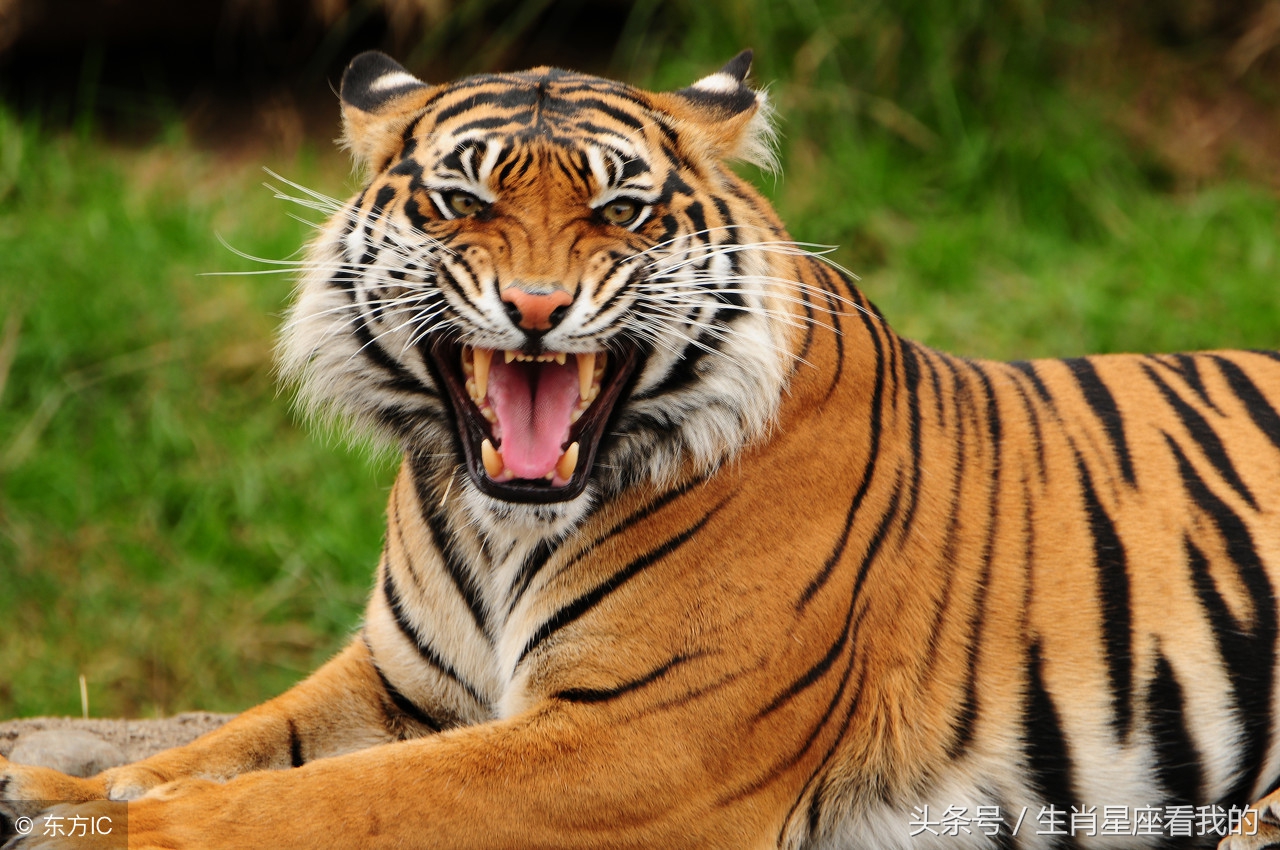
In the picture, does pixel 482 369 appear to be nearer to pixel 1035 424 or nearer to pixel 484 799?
pixel 484 799

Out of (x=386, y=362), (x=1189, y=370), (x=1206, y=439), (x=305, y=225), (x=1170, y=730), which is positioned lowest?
(x=1170, y=730)

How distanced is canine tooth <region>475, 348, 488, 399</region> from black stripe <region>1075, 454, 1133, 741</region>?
3.83 ft

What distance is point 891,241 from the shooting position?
18.5ft

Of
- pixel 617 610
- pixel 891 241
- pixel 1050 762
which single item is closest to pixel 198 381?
pixel 891 241

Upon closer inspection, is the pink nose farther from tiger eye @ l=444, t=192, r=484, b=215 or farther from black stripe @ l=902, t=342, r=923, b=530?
black stripe @ l=902, t=342, r=923, b=530

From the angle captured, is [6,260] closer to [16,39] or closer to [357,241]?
[16,39]

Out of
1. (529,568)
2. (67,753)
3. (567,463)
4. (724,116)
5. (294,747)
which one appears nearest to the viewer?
(567,463)

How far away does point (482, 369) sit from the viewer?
2.36 m

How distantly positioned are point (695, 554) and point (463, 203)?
72cm

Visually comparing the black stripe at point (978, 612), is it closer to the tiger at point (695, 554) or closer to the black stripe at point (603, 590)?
the tiger at point (695, 554)

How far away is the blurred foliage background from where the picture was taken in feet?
15.1

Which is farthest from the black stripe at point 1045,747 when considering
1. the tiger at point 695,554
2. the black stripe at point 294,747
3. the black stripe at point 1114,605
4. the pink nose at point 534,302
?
the black stripe at point 294,747

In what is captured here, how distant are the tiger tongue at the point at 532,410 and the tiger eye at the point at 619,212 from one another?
10.1 inches

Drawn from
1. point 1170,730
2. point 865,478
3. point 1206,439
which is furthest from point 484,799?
point 1206,439
